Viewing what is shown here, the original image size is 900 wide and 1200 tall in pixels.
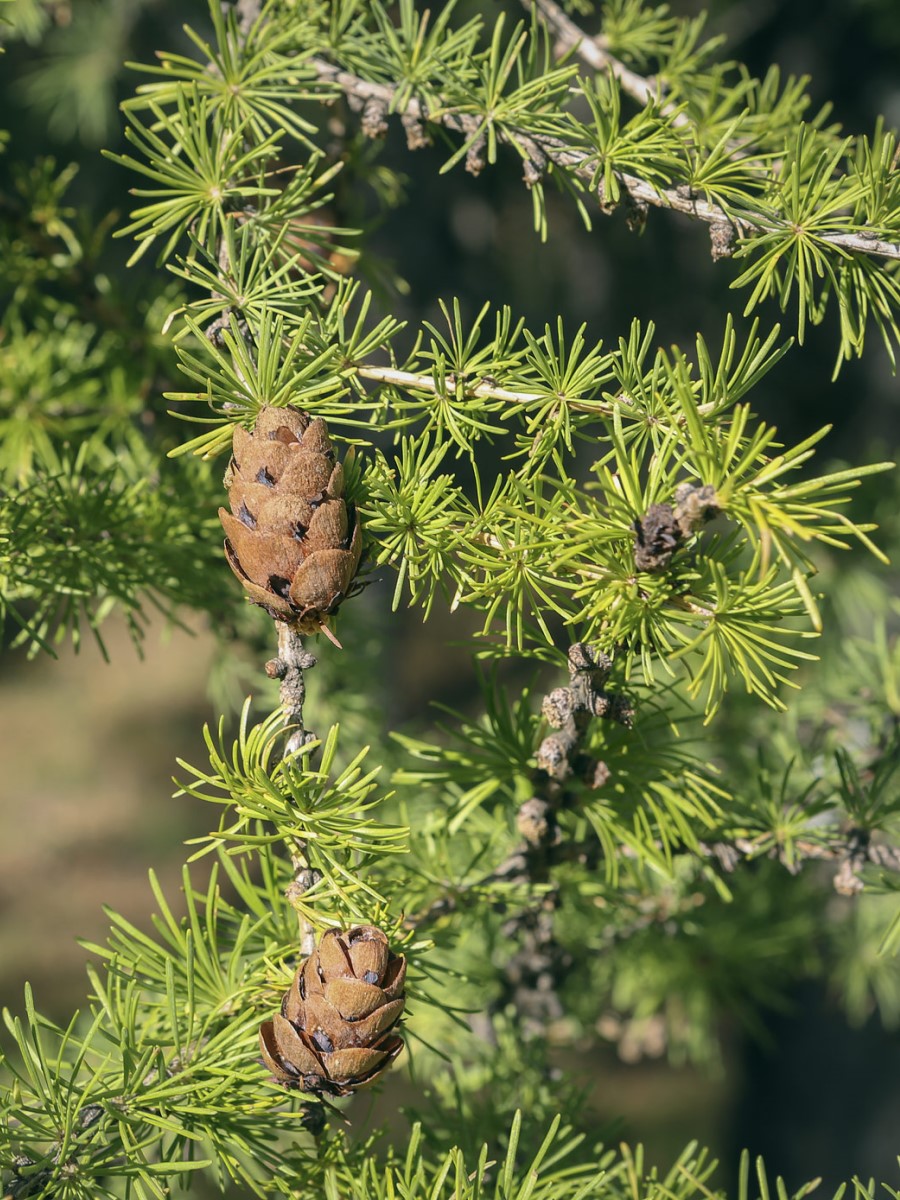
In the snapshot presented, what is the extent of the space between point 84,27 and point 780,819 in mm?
1635

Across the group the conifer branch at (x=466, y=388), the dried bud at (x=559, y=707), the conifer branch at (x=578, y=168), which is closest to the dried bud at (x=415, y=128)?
the conifer branch at (x=578, y=168)

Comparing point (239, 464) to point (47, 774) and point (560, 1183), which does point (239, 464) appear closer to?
point (560, 1183)

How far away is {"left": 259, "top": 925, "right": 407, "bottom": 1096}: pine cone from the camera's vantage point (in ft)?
1.10

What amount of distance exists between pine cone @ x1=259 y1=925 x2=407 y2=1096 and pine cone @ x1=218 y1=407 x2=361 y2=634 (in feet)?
0.38

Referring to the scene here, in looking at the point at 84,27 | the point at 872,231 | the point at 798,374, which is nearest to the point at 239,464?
the point at 872,231

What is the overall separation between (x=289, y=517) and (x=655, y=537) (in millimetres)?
122

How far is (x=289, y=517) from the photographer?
33cm

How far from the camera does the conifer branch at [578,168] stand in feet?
1.23

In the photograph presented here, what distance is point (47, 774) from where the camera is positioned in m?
3.13

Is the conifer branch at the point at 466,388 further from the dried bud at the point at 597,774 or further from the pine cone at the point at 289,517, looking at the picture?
the dried bud at the point at 597,774

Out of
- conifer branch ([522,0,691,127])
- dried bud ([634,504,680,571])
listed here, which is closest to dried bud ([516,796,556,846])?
dried bud ([634,504,680,571])

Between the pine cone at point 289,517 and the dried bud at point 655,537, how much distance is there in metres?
0.10

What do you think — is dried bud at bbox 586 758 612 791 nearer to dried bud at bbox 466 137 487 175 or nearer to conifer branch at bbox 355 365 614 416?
conifer branch at bbox 355 365 614 416

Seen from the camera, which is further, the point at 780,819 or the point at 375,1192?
the point at 780,819
